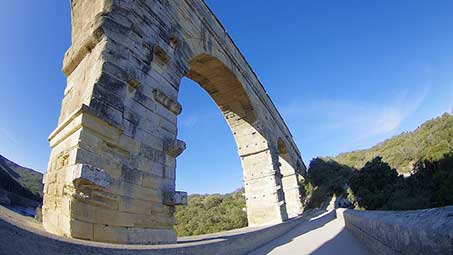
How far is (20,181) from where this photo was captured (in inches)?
707

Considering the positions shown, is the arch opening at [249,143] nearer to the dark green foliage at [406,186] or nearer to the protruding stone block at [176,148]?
the dark green foliage at [406,186]

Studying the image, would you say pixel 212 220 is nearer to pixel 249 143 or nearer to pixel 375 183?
pixel 249 143

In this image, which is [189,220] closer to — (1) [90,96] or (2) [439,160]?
(2) [439,160]

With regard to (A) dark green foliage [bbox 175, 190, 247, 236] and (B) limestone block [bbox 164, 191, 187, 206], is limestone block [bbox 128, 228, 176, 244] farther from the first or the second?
(A) dark green foliage [bbox 175, 190, 247, 236]

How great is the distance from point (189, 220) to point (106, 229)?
1690 cm

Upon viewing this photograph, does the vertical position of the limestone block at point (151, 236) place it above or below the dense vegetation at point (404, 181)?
below

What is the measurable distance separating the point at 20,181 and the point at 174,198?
19803mm

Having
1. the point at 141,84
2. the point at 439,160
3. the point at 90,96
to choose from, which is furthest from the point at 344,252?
the point at 439,160

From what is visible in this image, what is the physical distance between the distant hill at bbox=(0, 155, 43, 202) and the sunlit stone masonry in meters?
9.68

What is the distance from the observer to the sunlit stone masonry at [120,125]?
3045 mm

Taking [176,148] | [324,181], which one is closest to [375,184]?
[324,181]

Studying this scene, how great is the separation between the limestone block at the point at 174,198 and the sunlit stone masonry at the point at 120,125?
0.02 m

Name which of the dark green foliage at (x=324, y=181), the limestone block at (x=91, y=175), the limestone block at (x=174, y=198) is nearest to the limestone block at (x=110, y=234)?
the limestone block at (x=91, y=175)

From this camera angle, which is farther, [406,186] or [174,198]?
[406,186]
